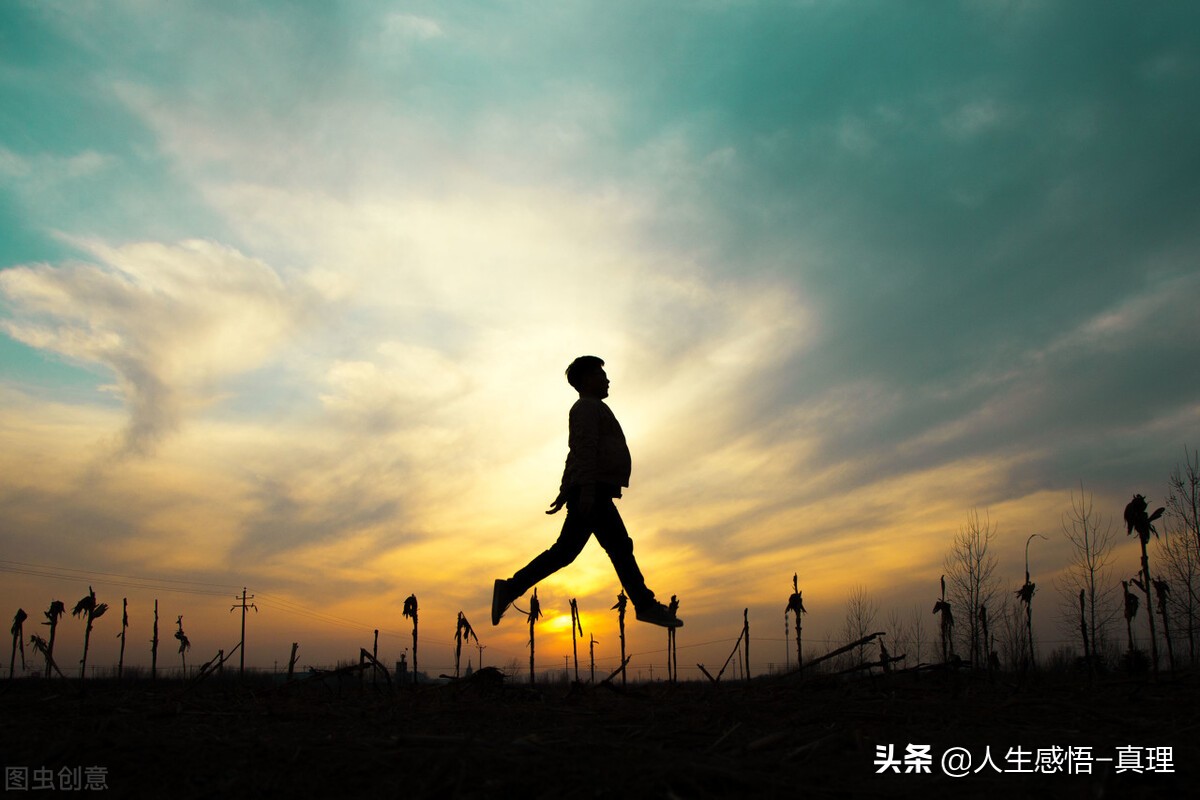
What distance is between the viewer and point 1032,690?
25.3ft

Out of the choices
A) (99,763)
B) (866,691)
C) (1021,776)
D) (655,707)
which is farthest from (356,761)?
(866,691)

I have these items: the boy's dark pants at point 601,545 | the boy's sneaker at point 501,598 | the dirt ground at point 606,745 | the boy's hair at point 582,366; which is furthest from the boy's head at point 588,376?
the dirt ground at point 606,745

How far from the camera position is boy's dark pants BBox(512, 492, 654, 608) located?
26.5 ft

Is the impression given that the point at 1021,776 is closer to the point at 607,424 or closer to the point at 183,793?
the point at 183,793

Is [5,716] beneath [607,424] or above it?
beneath

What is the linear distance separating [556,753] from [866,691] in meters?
3.80

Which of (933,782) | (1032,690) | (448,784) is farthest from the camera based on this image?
(1032,690)

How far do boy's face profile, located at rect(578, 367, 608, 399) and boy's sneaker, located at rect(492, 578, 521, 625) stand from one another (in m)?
2.05

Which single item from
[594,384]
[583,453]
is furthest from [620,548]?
[594,384]

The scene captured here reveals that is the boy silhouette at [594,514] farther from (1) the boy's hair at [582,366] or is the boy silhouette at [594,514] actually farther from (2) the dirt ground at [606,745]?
(2) the dirt ground at [606,745]

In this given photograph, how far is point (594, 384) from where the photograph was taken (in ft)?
28.4

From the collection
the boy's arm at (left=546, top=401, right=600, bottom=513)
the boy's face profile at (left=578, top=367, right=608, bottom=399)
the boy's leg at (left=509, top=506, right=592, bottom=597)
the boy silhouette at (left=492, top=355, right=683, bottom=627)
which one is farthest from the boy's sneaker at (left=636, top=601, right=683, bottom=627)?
the boy's face profile at (left=578, top=367, right=608, bottom=399)

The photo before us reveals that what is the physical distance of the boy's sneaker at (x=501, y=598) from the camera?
8.29 m

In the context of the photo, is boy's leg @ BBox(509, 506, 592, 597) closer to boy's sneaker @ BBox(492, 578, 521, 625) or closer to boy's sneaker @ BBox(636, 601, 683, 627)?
boy's sneaker @ BBox(492, 578, 521, 625)
